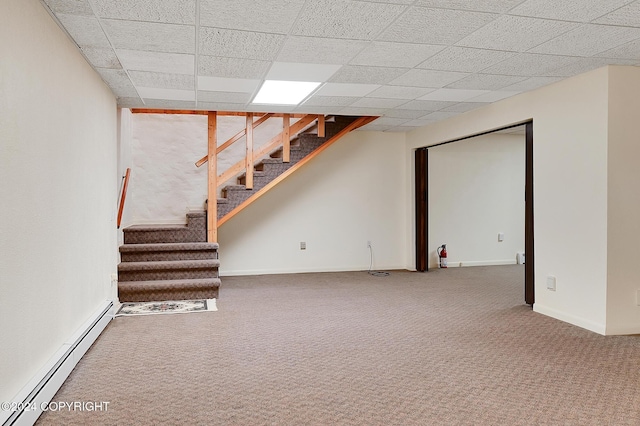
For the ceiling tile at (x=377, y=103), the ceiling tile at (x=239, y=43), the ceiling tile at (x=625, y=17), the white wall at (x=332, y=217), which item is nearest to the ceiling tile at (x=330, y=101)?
the ceiling tile at (x=377, y=103)

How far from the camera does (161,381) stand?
9.87ft

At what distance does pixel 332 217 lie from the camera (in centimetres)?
768

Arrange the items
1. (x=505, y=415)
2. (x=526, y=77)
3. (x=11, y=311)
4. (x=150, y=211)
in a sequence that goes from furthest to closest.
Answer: (x=150, y=211) < (x=526, y=77) < (x=505, y=415) < (x=11, y=311)

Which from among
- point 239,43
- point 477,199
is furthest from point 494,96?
point 477,199

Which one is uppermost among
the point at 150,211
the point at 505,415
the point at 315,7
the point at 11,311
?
the point at 315,7

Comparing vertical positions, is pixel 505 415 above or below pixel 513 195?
below

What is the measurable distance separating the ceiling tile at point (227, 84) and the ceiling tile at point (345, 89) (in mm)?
703

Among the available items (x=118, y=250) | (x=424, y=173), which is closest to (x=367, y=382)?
(x=118, y=250)

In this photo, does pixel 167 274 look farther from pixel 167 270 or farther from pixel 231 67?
pixel 231 67

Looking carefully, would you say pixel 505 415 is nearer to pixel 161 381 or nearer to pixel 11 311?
pixel 161 381

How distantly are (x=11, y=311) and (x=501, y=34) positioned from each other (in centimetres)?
339

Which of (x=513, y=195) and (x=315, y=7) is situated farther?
(x=513, y=195)

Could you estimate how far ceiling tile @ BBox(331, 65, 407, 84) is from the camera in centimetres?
403

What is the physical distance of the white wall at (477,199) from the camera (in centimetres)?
Result: 806
